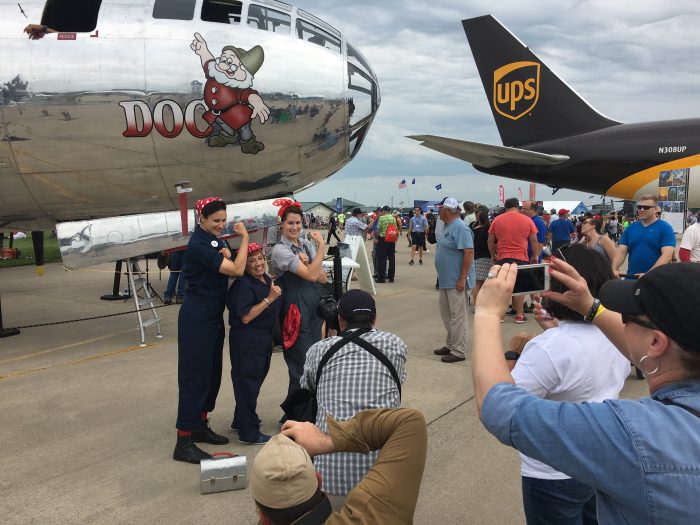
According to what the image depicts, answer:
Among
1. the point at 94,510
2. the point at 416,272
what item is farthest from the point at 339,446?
the point at 416,272

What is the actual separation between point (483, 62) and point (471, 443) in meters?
14.0

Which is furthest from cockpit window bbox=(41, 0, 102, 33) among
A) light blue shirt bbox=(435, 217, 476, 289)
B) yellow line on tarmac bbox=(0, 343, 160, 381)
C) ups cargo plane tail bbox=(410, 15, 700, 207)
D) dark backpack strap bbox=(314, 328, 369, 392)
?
ups cargo plane tail bbox=(410, 15, 700, 207)

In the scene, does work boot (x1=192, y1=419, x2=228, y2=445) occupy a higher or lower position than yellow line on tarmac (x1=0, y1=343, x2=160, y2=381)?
higher

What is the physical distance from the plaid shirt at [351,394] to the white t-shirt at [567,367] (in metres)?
0.52

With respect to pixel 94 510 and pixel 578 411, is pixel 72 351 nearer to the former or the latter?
pixel 94 510

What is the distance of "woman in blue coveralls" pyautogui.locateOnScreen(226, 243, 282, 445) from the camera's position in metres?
4.02

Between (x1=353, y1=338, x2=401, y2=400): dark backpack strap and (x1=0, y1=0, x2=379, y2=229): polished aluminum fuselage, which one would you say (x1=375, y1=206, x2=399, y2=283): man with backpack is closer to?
(x1=0, y1=0, x2=379, y2=229): polished aluminum fuselage

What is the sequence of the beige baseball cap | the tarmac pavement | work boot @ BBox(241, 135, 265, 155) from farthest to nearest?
1. work boot @ BBox(241, 135, 265, 155)
2. the tarmac pavement
3. the beige baseball cap

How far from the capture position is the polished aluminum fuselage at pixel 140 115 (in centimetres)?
595

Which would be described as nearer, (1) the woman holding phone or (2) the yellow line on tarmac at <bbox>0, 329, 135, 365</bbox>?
(1) the woman holding phone

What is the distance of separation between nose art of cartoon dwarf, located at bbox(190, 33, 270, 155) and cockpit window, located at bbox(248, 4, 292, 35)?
1.04 feet

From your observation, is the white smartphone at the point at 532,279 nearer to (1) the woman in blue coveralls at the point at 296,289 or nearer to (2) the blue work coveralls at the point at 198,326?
(2) the blue work coveralls at the point at 198,326

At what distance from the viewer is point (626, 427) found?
1.14 metres

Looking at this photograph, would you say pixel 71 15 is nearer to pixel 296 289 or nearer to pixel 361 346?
pixel 296 289
